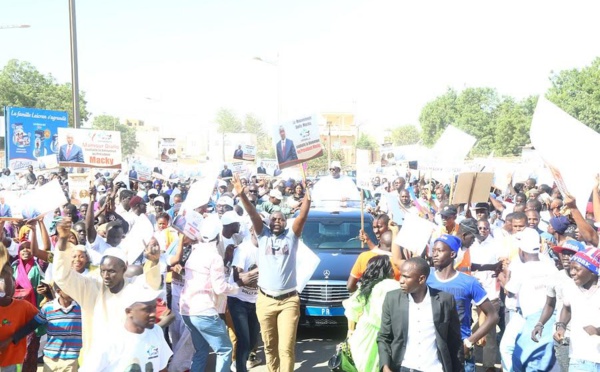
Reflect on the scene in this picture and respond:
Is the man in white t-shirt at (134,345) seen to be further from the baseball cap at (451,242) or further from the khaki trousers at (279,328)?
the khaki trousers at (279,328)

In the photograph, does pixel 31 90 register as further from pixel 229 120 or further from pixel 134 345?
pixel 134 345

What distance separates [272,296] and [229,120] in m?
109

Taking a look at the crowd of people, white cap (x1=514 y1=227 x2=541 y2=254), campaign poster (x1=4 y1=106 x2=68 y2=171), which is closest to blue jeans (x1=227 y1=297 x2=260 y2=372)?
the crowd of people

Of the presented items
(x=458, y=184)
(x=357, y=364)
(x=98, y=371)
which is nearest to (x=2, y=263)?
(x=98, y=371)

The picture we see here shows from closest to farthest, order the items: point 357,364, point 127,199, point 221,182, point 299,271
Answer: point 357,364, point 299,271, point 127,199, point 221,182

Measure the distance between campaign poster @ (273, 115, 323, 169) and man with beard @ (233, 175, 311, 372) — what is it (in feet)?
6.84

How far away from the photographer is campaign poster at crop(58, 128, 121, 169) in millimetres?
12033

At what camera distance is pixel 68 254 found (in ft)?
15.4

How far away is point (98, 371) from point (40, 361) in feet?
14.9

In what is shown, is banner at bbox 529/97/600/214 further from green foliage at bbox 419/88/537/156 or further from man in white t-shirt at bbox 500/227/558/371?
green foliage at bbox 419/88/537/156

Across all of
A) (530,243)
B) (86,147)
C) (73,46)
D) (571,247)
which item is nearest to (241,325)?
(530,243)

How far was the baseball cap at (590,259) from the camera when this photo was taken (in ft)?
16.0

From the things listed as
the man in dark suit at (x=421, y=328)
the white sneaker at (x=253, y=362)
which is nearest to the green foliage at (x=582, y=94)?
the white sneaker at (x=253, y=362)

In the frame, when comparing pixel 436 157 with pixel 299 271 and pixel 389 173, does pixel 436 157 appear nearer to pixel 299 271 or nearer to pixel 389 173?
pixel 299 271
